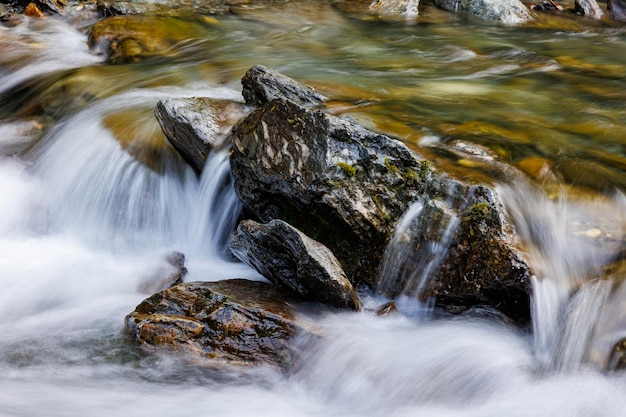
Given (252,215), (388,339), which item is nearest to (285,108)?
(252,215)

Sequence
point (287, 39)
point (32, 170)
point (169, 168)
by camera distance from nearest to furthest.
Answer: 1. point (169, 168)
2. point (32, 170)
3. point (287, 39)

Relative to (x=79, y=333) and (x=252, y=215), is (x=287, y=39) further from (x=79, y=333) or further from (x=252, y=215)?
(x=79, y=333)

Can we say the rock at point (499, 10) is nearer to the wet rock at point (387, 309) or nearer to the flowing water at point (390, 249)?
the flowing water at point (390, 249)

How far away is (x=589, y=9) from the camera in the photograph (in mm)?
13461

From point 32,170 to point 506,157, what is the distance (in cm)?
528

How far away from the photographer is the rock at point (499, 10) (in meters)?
12.8

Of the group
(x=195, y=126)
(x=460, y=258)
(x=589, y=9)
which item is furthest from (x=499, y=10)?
(x=460, y=258)

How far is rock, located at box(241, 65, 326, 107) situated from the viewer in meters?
6.52

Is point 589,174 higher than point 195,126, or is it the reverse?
point 195,126

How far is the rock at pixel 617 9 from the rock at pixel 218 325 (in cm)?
1232

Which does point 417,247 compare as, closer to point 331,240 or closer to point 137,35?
point 331,240

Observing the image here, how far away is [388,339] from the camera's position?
4.57m

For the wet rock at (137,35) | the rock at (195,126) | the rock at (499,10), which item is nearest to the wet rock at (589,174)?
the rock at (195,126)

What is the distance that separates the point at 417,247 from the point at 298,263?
0.95 m
